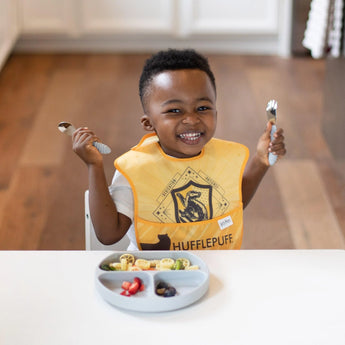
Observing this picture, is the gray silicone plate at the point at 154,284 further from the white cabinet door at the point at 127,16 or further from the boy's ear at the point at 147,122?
the white cabinet door at the point at 127,16

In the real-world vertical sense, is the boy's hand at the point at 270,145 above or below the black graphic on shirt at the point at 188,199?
above

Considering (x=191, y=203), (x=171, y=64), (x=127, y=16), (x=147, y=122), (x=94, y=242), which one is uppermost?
(x=171, y=64)

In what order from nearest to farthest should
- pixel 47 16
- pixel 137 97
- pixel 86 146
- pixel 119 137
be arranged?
pixel 86 146
pixel 119 137
pixel 137 97
pixel 47 16

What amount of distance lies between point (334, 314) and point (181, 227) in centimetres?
39

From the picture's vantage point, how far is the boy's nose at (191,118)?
121cm

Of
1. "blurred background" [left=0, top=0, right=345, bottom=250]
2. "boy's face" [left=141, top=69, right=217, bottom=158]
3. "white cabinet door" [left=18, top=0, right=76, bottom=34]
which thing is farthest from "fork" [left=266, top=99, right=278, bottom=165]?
"white cabinet door" [left=18, top=0, right=76, bottom=34]

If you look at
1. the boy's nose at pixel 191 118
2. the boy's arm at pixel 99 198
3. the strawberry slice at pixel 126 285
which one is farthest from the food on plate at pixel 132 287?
the boy's nose at pixel 191 118

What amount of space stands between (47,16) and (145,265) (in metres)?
3.56

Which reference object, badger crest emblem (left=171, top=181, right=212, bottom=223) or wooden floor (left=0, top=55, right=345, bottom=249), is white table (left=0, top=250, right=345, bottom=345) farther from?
wooden floor (left=0, top=55, right=345, bottom=249)

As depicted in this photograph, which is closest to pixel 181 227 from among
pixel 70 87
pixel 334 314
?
pixel 334 314

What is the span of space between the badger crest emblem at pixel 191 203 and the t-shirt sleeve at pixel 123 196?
0.27ft

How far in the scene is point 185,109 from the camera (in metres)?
1.22

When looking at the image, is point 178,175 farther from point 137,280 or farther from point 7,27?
point 7,27

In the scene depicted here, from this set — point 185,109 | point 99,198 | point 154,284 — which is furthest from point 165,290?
point 185,109
